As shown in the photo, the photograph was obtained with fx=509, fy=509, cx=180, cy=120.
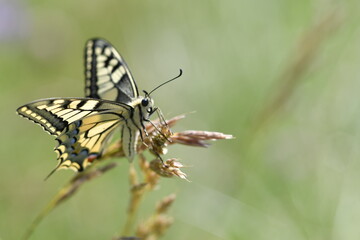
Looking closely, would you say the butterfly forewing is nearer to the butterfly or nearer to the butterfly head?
the butterfly

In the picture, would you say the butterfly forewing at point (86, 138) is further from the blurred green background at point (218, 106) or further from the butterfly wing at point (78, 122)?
the blurred green background at point (218, 106)

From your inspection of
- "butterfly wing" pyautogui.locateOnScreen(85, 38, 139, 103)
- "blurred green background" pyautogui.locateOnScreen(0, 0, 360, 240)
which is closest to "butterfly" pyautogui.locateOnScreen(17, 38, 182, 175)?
"butterfly wing" pyautogui.locateOnScreen(85, 38, 139, 103)

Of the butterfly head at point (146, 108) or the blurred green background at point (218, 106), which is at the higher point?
the butterfly head at point (146, 108)

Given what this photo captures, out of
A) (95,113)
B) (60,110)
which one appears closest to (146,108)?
(95,113)

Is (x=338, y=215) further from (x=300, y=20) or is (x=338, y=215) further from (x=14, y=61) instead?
(x=14, y=61)

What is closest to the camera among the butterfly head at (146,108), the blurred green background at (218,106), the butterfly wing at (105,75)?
the butterfly head at (146,108)

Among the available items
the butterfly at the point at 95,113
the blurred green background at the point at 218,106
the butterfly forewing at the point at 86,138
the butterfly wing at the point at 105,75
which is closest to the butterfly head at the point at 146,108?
the butterfly at the point at 95,113

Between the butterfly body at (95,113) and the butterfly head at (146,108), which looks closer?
the butterfly body at (95,113)
